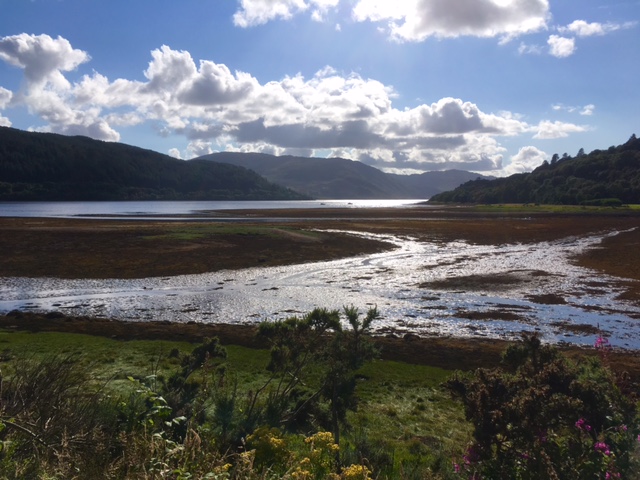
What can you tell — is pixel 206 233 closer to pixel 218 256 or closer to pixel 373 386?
pixel 218 256

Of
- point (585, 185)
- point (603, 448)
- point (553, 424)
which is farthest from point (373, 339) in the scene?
point (585, 185)

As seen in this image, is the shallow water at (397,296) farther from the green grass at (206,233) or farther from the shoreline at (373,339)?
the green grass at (206,233)

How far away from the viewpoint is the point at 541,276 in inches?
1414

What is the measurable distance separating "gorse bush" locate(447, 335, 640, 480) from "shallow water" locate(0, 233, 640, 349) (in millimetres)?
15980

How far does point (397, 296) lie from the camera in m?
29.8

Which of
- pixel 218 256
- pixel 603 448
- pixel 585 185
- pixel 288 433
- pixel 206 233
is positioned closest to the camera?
pixel 603 448

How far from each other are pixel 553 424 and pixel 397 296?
24050 mm

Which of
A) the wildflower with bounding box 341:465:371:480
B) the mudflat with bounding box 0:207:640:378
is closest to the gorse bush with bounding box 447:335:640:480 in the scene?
the wildflower with bounding box 341:465:371:480

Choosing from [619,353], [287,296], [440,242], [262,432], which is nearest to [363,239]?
[440,242]

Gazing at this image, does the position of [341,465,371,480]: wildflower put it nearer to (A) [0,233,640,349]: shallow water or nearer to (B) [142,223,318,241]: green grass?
(A) [0,233,640,349]: shallow water

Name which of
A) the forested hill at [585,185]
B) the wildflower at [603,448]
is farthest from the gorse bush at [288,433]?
the forested hill at [585,185]

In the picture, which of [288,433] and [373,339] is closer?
[288,433]

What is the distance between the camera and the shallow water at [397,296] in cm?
2364

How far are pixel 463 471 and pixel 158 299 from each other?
25.4 metres
